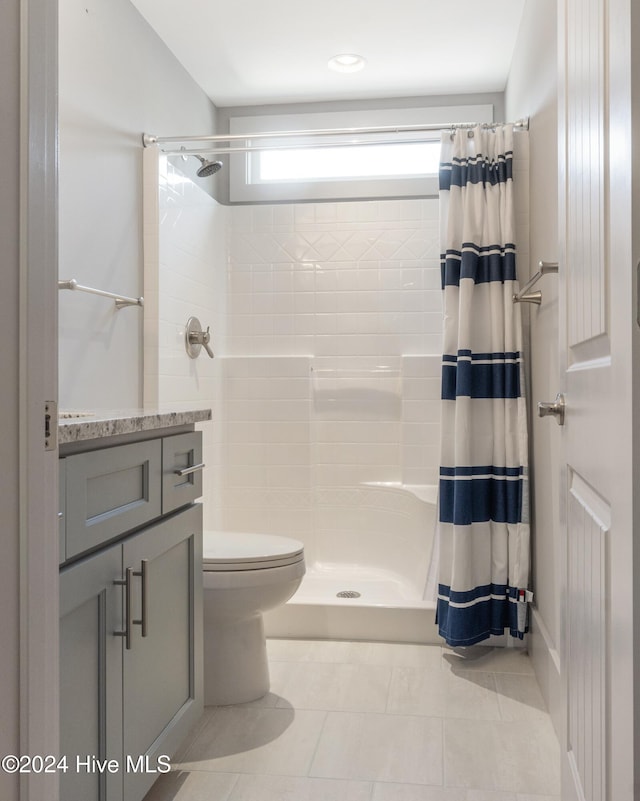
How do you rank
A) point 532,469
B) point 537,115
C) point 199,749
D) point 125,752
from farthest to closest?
1. point 532,469
2. point 537,115
3. point 199,749
4. point 125,752

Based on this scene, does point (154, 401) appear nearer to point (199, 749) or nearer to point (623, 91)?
point (199, 749)

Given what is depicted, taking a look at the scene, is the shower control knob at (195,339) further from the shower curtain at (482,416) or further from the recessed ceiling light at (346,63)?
the recessed ceiling light at (346,63)

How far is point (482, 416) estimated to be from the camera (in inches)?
106


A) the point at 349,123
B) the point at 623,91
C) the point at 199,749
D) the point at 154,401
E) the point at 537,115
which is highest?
the point at 349,123

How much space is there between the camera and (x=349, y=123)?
3.74 m

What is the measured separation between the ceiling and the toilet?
2000 millimetres

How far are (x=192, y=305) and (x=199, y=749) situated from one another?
1898mm

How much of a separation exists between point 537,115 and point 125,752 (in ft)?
7.50

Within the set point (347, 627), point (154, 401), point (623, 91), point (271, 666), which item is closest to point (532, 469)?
point (347, 627)

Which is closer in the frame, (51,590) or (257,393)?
(51,590)

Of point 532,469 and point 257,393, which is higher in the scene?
point 257,393

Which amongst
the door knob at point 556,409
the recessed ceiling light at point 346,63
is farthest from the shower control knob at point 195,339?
the door knob at point 556,409

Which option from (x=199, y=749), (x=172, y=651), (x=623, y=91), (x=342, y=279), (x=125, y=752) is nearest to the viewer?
(x=623, y=91)

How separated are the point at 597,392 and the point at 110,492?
2.85 feet
